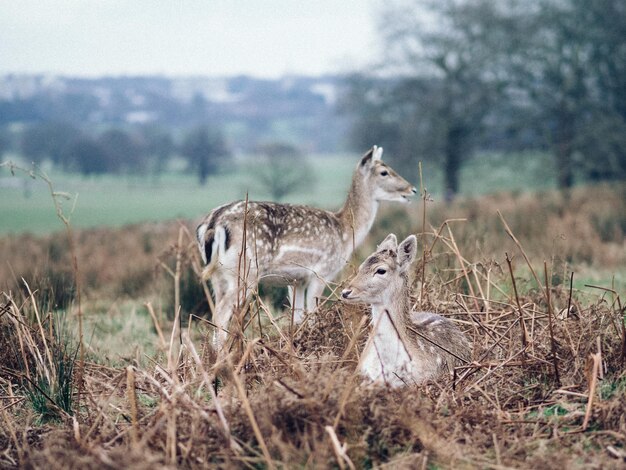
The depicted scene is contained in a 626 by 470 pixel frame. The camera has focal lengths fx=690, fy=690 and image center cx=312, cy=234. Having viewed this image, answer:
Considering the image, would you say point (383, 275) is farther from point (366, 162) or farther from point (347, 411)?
point (366, 162)

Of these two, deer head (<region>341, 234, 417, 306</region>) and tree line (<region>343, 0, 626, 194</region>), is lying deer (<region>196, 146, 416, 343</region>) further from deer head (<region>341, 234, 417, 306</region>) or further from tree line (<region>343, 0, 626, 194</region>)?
tree line (<region>343, 0, 626, 194</region>)

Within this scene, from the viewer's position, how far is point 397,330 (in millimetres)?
3684

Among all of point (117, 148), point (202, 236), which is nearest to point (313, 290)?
point (202, 236)

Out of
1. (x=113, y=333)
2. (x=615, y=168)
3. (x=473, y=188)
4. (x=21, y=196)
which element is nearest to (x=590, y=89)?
(x=615, y=168)

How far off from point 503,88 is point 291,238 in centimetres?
2266

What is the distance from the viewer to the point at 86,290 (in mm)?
8508

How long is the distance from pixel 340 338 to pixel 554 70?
23.2m

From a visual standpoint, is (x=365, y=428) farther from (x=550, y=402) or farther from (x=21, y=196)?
(x=21, y=196)

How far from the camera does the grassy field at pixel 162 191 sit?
22356 millimetres

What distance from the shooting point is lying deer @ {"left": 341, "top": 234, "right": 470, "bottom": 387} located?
3797 millimetres

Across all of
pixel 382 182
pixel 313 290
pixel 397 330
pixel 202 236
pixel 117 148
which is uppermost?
pixel 382 182

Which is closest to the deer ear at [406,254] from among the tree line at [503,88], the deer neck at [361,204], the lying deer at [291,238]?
the lying deer at [291,238]

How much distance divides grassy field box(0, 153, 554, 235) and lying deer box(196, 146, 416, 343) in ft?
37.9

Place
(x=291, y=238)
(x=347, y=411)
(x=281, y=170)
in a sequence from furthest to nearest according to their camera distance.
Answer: (x=281, y=170) < (x=291, y=238) < (x=347, y=411)
